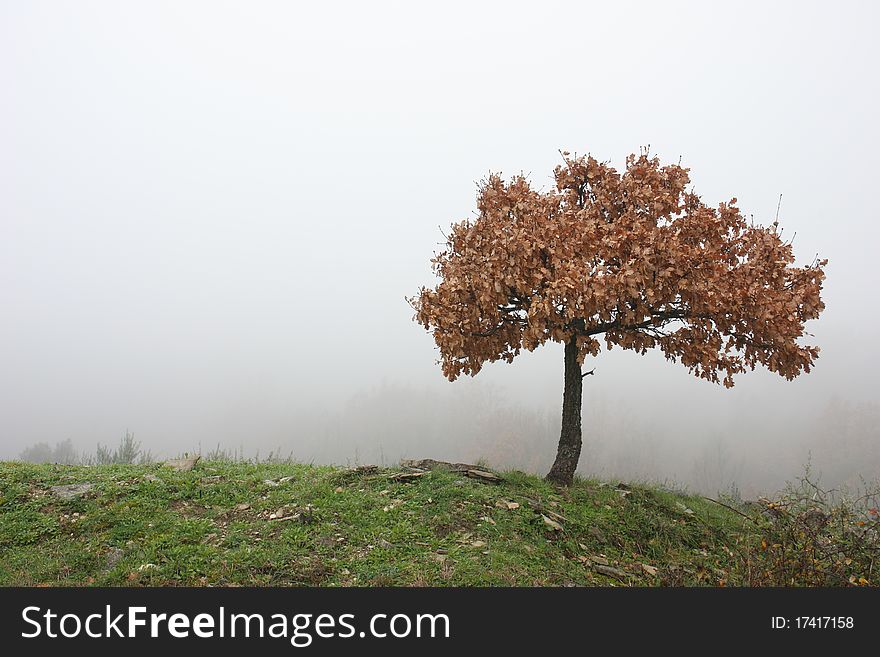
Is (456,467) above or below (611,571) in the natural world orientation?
above

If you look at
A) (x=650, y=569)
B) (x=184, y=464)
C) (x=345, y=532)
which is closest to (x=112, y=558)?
(x=345, y=532)

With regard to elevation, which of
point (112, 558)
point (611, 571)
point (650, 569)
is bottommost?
point (650, 569)

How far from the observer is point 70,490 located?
12242 millimetres

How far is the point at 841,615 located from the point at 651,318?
7.80 meters

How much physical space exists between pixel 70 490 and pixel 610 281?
12.3 metres

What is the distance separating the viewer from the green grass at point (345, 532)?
27.2ft

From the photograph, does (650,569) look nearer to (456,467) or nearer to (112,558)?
(456,467)

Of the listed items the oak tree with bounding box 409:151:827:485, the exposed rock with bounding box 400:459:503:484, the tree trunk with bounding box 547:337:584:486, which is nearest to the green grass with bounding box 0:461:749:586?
the exposed rock with bounding box 400:459:503:484

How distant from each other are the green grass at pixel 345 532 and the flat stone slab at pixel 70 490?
0.21 metres

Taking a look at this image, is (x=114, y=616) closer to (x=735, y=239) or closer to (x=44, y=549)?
(x=44, y=549)

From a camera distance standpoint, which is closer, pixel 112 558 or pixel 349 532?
pixel 112 558

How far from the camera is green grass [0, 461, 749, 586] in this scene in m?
8.28

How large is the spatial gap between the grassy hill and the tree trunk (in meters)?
0.54

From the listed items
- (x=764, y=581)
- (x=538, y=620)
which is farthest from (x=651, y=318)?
(x=538, y=620)
